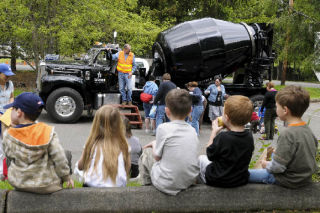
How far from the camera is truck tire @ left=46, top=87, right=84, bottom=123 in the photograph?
1098cm

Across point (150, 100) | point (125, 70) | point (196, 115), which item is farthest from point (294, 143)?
point (125, 70)

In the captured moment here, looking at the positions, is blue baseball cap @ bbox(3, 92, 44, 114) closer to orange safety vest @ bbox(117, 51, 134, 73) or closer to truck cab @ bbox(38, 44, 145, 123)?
truck cab @ bbox(38, 44, 145, 123)

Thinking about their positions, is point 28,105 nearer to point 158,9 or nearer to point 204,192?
point 204,192

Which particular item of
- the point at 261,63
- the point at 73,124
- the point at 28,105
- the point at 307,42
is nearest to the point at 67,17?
the point at 73,124

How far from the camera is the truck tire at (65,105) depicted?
1098cm

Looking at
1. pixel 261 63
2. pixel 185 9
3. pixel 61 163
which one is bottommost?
pixel 61 163

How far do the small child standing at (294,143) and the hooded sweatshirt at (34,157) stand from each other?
212cm

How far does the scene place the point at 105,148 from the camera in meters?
3.81

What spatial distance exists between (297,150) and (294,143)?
0.30 feet

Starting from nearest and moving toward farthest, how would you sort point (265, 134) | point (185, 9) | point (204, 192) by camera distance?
point (204, 192) < point (265, 134) < point (185, 9)

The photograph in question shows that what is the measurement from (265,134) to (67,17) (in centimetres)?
939

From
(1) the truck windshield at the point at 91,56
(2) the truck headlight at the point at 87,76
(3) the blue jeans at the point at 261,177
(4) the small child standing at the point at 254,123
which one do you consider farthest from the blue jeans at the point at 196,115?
(3) the blue jeans at the point at 261,177

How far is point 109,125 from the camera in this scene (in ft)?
12.4

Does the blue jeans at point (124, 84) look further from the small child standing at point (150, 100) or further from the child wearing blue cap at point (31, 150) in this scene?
the child wearing blue cap at point (31, 150)
